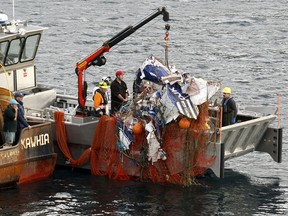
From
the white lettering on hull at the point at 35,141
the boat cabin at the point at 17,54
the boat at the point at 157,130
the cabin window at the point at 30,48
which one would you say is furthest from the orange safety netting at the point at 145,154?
the cabin window at the point at 30,48

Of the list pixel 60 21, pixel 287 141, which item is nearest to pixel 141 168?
pixel 287 141

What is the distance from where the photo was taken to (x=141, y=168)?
3039 cm

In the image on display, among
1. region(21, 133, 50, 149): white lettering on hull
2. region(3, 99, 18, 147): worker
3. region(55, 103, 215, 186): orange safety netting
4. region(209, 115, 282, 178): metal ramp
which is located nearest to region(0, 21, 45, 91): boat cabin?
region(55, 103, 215, 186): orange safety netting

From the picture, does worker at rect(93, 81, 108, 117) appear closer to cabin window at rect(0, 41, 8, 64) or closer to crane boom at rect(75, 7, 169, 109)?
crane boom at rect(75, 7, 169, 109)

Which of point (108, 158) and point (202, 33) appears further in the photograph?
point (202, 33)

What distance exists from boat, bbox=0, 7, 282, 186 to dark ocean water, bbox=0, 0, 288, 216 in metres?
0.53


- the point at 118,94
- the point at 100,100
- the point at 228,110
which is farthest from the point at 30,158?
the point at 228,110

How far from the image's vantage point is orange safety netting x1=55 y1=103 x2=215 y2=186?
29.4 meters

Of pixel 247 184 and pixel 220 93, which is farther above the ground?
pixel 220 93

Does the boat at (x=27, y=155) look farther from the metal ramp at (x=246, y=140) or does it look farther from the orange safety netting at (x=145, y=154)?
the metal ramp at (x=246, y=140)

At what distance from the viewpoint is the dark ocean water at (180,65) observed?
28.7 m

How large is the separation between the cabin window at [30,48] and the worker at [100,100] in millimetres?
3022

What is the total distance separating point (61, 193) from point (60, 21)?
1250 inches

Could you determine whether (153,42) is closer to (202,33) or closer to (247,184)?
(202,33)
